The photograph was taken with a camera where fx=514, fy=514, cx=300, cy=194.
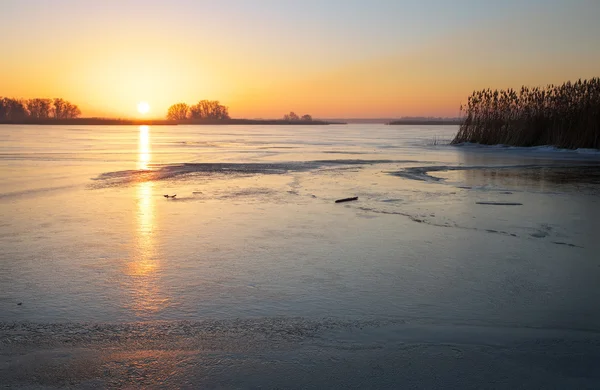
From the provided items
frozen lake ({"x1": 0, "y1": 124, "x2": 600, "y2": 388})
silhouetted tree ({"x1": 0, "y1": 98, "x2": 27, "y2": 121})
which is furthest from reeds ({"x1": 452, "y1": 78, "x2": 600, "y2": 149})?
silhouetted tree ({"x1": 0, "y1": 98, "x2": 27, "y2": 121})

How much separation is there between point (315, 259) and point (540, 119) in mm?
19790

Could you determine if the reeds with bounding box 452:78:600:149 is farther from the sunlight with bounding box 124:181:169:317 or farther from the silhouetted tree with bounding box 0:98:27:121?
the silhouetted tree with bounding box 0:98:27:121

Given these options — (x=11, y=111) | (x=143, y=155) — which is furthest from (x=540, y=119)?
(x=11, y=111)

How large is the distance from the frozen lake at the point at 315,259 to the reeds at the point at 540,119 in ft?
38.1

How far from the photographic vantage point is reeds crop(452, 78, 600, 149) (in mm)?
18750

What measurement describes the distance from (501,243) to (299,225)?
214cm

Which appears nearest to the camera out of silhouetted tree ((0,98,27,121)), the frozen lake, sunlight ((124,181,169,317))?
the frozen lake

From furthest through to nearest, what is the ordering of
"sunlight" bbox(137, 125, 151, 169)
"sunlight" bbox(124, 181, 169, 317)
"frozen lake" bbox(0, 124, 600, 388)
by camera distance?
"sunlight" bbox(137, 125, 151, 169) → "sunlight" bbox(124, 181, 169, 317) → "frozen lake" bbox(0, 124, 600, 388)

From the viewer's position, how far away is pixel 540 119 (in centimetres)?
2123

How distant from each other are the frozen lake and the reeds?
457 inches

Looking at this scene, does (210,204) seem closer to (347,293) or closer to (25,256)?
(25,256)

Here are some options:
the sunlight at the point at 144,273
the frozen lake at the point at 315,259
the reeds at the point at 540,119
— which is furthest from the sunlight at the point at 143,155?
the reeds at the point at 540,119

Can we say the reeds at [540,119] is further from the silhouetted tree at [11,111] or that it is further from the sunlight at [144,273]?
the silhouetted tree at [11,111]

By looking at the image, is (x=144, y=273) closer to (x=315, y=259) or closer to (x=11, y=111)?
(x=315, y=259)
